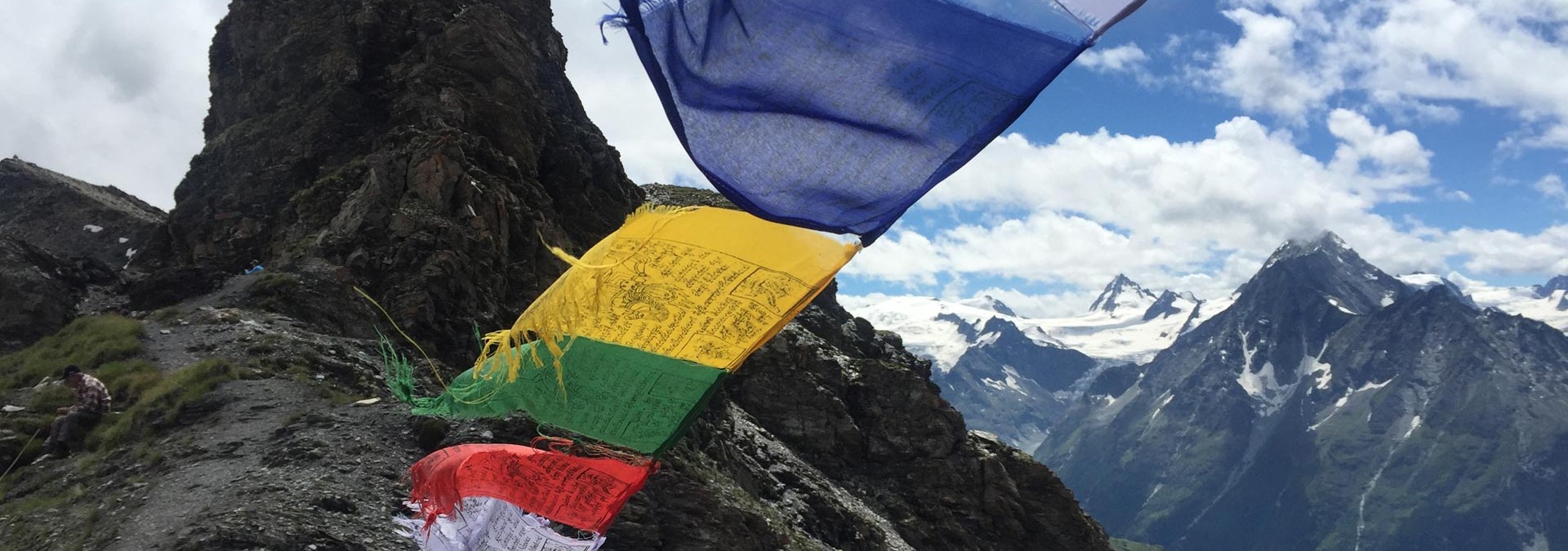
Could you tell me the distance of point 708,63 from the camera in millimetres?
9539

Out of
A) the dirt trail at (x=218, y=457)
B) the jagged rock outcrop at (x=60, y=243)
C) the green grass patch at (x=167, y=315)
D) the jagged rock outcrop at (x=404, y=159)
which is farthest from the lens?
the jagged rock outcrop at (x=404, y=159)

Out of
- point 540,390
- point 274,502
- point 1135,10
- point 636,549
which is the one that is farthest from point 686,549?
point 1135,10

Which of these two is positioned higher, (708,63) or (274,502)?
(708,63)

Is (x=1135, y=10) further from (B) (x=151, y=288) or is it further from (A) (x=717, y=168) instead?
(B) (x=151, y=288)

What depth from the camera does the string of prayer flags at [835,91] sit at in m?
9.27

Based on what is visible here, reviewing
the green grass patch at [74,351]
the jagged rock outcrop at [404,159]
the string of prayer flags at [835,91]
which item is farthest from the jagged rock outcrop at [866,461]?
the string of prayer flags at [835,91]

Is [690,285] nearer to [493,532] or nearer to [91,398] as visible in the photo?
[493,532]

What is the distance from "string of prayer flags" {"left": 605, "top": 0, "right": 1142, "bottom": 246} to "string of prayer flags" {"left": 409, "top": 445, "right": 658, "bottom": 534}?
4.22 meters

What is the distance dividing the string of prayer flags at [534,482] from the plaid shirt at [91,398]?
14588 millimetres

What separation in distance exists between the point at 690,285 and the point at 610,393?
62.6 inches

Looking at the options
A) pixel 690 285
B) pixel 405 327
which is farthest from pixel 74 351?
pixel 690 285

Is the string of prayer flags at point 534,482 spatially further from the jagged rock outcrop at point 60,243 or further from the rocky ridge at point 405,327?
the jagged rock outcrop at point 60,243

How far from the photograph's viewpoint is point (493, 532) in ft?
44.6

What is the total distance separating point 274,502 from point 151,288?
22740 millimetres
